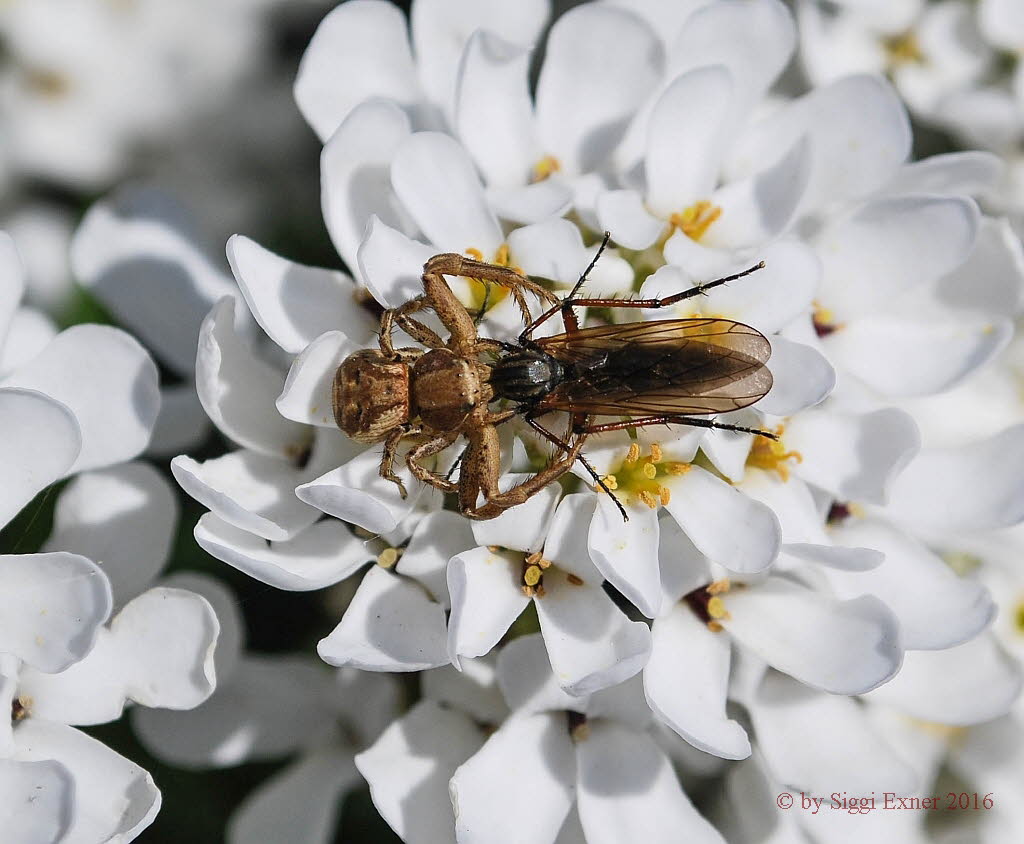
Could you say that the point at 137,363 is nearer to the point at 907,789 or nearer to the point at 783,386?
the point at 783,386

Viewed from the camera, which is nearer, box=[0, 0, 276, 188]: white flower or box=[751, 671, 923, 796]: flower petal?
box=[751, 671, 923, 796]: flower petal

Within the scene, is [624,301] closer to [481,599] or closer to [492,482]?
[492,482]

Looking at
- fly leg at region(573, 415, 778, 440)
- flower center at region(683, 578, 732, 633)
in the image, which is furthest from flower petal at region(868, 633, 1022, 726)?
fly leg at region(573, 415, 778, 440)

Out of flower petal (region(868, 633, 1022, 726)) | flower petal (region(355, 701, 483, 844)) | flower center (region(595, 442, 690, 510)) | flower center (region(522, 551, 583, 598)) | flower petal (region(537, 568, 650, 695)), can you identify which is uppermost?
flower center (region(595, 442, 690, 510))

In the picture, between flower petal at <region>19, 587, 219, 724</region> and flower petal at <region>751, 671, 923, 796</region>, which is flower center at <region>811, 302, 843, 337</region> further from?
flower petal at <region>19, 587, 219, 724</region>

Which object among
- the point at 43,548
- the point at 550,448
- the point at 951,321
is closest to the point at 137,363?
the point at 43,548
